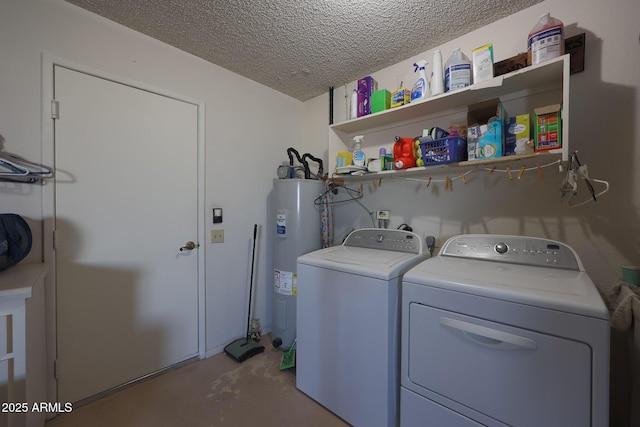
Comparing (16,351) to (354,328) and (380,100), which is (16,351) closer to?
(354,328)

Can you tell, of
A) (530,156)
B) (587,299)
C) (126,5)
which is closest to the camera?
(587,299)

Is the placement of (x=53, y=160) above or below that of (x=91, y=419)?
above

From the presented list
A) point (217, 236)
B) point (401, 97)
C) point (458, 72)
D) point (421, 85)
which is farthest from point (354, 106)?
point (217, 236)

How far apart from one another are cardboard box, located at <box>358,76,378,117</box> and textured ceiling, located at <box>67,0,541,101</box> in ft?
0.59

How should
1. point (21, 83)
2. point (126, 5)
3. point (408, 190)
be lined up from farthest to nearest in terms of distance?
1. point (408, 190)
2. point (126, 5)
3. point (21, 83)

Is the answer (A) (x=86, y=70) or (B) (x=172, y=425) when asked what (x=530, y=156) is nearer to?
(B) (x=172, y=425)

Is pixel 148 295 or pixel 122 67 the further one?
pixel 148 295

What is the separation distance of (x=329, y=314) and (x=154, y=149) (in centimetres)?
165

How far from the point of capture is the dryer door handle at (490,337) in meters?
0.89

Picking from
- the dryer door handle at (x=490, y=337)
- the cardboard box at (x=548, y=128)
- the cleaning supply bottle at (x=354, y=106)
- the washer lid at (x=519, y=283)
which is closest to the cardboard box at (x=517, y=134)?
the cardboard box at (x=548, y=128)

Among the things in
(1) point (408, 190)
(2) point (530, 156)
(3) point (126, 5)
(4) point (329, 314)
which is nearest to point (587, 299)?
(2) point (530, 156)

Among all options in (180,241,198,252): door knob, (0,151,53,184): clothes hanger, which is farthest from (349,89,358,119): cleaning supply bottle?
(0,151,53,184): clothes hanger

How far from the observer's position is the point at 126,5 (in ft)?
4.77

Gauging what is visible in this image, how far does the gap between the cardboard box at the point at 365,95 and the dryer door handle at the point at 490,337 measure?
153 cm
